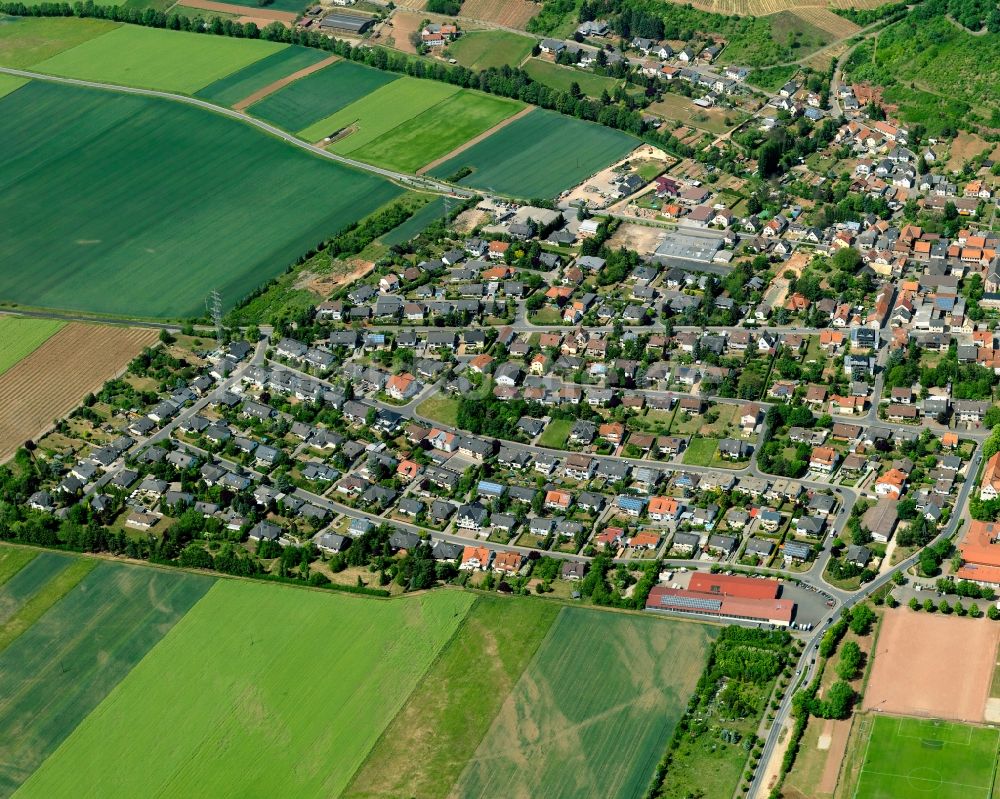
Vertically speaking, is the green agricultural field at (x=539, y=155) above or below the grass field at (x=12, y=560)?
above

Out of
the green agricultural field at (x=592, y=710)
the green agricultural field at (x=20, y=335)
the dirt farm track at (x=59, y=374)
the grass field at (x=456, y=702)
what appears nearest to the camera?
the green agricultural field at (x=592, y=710)

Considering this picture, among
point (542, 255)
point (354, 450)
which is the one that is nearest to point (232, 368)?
point (354, 450)

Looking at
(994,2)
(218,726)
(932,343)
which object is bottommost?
(218,726)

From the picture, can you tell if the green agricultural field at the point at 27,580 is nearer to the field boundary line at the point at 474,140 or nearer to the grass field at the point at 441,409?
the grass field at the point at 441,409

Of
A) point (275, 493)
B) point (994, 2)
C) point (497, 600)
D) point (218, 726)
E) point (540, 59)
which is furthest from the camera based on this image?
point (540, 59)

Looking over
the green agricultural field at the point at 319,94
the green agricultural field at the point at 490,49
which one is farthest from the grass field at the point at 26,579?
the green agricultural field at the point at 490,49

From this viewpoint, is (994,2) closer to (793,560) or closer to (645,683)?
(793,560)

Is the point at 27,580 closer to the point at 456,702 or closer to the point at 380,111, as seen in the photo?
the point at 456,702
